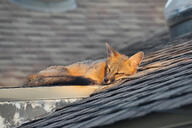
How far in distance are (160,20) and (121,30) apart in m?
0.98

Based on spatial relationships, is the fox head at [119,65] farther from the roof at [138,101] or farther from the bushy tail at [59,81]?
the roof at [138,101]

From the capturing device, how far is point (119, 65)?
17.3 feet

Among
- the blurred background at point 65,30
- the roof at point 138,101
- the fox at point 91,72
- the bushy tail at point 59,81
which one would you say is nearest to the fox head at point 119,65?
the fox at point 91,72

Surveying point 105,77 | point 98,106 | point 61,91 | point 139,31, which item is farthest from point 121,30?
point 98,106

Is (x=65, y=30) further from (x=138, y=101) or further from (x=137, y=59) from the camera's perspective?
(x=138, y=101)

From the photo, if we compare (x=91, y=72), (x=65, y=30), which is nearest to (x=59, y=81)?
(x=91, y=72)

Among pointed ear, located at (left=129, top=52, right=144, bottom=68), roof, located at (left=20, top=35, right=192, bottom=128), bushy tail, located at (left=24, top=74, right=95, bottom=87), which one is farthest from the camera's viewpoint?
pointed ear, located at (left=129, top=52, right=144, bottom=68)

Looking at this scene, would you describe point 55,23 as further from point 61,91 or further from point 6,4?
point 61,91

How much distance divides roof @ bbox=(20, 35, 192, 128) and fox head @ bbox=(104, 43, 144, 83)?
966 millimetres

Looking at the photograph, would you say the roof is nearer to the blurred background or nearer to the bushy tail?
the bushy tail

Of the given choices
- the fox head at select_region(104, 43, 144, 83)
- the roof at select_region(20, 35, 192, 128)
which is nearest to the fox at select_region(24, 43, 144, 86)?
the fox head at select_region(104, 43, 144, 83)

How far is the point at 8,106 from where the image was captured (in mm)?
3750

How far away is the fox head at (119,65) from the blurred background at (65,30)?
2.54 m

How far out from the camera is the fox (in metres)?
4.49
